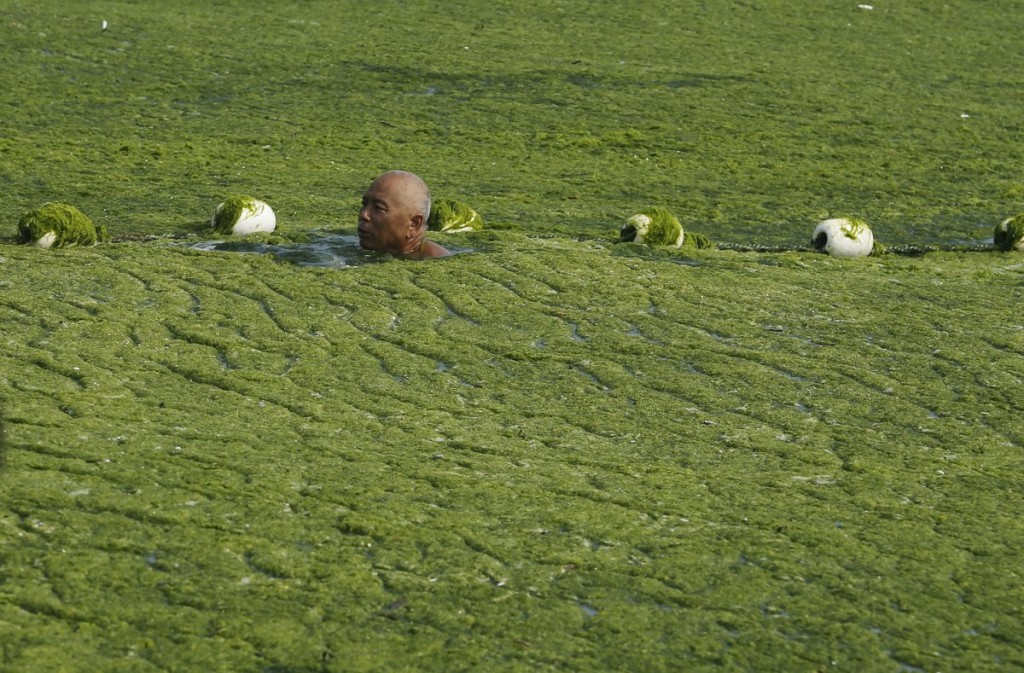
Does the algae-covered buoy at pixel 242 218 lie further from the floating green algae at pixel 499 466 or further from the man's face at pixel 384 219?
the man's face at pixel 384 219

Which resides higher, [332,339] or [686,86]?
[686,86]

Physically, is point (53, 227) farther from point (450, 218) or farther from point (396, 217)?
point (450, 218)

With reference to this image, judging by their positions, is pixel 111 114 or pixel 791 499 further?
pixel 111 114

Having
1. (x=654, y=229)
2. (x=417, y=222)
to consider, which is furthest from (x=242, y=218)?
(x=654, y=229)

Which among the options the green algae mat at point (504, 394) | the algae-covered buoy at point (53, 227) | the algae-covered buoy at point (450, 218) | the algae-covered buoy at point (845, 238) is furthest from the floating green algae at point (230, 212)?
the algae-covered buoy at point (845, 238)

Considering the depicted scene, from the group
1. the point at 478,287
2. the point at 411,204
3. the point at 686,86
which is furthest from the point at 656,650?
the point at 686,86

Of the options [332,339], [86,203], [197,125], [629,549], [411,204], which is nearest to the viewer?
[629,549]

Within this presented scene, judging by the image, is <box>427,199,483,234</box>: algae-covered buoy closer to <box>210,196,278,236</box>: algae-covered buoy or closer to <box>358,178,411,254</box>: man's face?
<box>358,178,411,254</box>: man's face

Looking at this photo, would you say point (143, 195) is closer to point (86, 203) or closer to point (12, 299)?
point (86, 203)

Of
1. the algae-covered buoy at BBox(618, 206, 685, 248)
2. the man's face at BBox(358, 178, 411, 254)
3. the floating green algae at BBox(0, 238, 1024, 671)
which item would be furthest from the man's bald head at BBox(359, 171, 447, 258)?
the algae-covered buoy at BBox(618, 206, 685, 248)

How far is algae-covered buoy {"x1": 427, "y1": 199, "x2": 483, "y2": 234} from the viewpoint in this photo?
1016cm

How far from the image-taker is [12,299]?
24.6 ft

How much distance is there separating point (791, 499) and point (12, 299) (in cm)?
428

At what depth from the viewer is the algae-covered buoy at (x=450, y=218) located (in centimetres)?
1016
